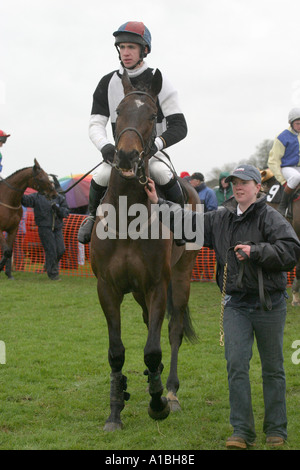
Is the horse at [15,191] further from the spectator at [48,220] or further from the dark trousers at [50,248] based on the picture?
the dark trousers at [50,248]

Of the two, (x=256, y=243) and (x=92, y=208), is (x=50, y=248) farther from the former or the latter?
(x=256, y=243)

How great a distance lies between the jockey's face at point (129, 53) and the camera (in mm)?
4758

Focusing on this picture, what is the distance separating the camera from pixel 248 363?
13.2 ft

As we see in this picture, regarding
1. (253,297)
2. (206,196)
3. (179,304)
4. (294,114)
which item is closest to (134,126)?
(253,297)

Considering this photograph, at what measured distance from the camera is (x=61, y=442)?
4.21m

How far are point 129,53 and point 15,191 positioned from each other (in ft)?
27.5

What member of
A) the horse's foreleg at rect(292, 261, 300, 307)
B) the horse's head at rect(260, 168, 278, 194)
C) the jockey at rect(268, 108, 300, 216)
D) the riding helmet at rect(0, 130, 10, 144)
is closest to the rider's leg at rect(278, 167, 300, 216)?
the jockey at rect(268, 108, 300, 216)

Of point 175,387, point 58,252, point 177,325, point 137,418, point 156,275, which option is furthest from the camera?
point 58,252

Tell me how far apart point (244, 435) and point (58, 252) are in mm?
10272

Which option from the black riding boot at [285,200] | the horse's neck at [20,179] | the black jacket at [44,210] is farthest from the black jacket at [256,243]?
the black jacket at [44,210]

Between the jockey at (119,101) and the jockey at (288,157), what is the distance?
4.84 metres

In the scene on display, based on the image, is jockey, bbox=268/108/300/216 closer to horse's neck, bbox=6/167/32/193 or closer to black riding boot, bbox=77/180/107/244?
black riding boot, bbox=77/180/107/244

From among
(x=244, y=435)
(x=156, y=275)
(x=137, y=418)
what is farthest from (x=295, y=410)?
(x=156, y=275)

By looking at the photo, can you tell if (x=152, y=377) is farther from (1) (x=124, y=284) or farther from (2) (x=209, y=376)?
(2) (x=209, y=376)
